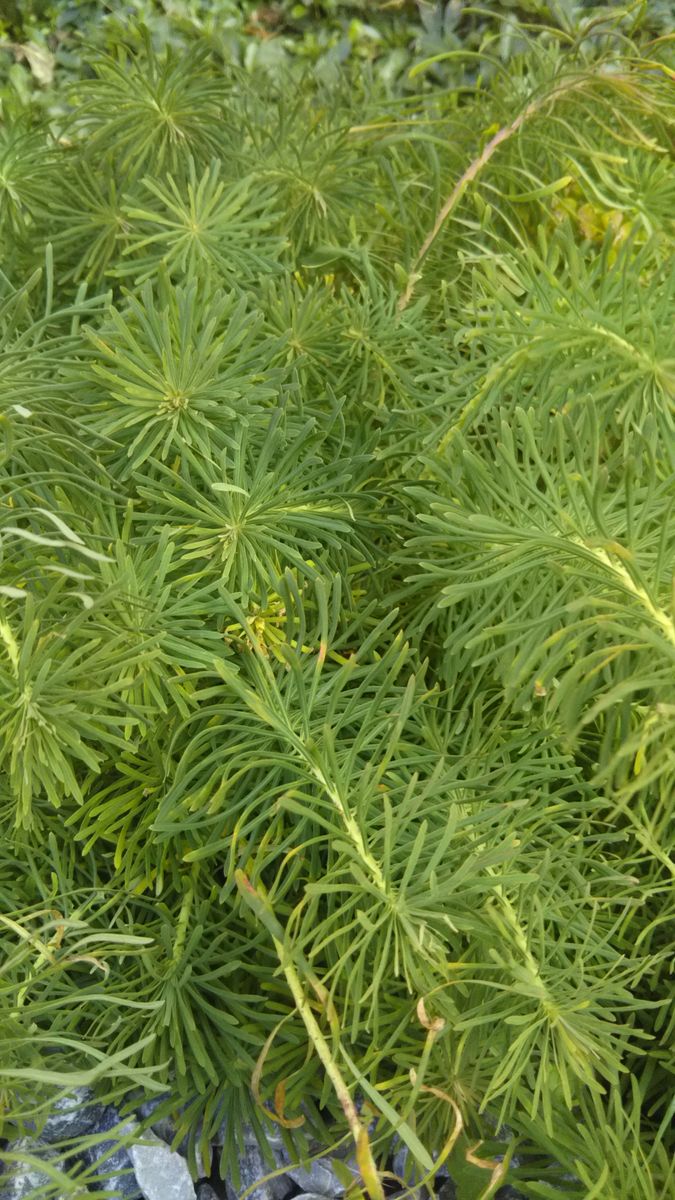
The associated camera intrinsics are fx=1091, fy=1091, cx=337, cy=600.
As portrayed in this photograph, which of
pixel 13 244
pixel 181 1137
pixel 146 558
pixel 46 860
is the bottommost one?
pixel 181 1137

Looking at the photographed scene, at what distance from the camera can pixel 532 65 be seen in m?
1.17

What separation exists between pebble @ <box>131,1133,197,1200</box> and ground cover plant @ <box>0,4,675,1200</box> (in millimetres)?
20

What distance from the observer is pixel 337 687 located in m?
0.65

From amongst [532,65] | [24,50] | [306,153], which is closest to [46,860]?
[306,153]

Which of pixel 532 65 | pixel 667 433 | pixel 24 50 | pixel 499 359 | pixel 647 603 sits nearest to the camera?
pixel 647 603

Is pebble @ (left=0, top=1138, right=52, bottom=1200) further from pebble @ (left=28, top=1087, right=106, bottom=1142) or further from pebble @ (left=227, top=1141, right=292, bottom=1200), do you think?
pebble @ (left=227, top=1141, right=292, bottom=1200)

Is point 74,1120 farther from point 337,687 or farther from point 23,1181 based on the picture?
point 337,687

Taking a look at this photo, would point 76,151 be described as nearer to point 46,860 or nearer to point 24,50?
point 46,860

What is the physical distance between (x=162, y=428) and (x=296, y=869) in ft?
1.01

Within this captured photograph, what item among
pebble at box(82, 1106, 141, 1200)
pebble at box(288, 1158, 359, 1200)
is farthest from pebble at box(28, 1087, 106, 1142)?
pebble at box(288, 1158, 359, 1200)

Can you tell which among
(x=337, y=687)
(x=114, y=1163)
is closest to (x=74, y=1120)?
(x=114, y=1163)

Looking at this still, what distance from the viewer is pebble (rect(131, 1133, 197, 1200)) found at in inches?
29.0

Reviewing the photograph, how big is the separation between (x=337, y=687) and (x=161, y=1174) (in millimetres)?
370

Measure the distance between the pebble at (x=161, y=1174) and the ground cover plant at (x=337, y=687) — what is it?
20 millimetres
